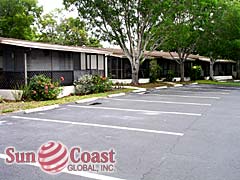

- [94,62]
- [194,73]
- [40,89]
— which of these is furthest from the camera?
[194,73]

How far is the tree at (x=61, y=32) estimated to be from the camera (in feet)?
135

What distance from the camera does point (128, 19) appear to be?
2202 cm

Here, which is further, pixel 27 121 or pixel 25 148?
pixel 27 121

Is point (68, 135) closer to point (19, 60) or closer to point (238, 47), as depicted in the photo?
point (19, 60)

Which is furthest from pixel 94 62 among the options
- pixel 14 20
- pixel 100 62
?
pixel 14 20

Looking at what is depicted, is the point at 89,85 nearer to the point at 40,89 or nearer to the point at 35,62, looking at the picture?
the point at 35,62

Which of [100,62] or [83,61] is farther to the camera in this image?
[100,62]

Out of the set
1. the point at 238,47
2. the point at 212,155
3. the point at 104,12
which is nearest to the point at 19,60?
the point at 104,12

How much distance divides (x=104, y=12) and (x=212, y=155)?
692 inches

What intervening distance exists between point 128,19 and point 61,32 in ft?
72.9

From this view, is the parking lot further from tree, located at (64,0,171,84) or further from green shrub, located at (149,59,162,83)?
green shrub, located at (149,59,162,83)

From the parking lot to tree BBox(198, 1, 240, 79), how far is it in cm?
1942

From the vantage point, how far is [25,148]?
19.4 feet

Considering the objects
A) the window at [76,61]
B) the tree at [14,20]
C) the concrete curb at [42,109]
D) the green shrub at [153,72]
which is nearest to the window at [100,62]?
the window at [76,61]
